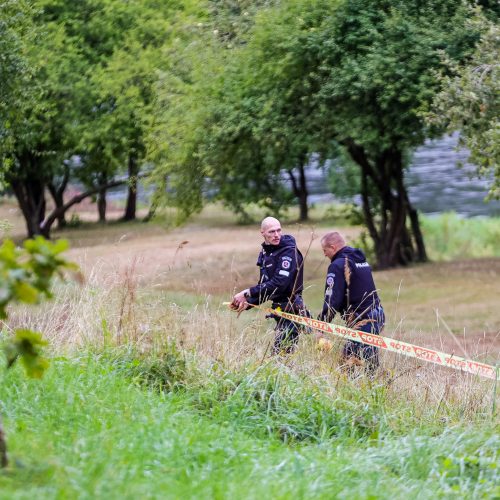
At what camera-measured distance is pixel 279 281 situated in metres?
8.99

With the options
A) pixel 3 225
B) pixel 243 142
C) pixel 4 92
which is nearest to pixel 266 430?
pixel 3 225

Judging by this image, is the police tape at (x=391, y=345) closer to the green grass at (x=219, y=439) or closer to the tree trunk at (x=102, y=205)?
the green grass at (x=219, y=439)

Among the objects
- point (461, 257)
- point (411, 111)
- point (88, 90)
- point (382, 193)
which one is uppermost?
point (88, 90)

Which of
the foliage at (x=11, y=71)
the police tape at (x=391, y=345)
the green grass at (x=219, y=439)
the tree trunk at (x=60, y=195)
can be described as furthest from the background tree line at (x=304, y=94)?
the green grass at (x=219, y=439)

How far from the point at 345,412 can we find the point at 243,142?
51.1ft

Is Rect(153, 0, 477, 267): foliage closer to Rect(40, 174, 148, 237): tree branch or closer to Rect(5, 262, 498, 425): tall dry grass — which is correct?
Rect(5, 262, 498, 425): tall dry grass

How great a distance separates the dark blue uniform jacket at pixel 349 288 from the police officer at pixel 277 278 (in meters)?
0.33

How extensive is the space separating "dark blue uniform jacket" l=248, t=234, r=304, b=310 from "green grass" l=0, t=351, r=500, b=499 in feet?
5.81

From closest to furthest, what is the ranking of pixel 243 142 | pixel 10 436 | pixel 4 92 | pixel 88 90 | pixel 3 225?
pixel 10 436
pixel 3 225
pixel 4 92
pixel 243 142
pixel 88 90

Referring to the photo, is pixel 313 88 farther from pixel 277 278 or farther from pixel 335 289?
pixel 335 289

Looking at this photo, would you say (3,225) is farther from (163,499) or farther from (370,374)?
(163,499)

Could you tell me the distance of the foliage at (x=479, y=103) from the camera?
15039mm

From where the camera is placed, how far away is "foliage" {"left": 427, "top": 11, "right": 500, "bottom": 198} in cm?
1504

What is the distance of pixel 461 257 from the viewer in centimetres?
2853
